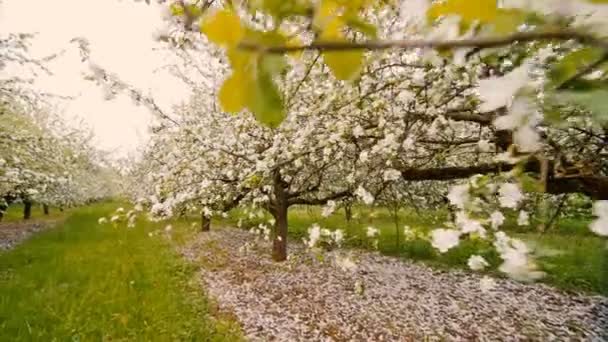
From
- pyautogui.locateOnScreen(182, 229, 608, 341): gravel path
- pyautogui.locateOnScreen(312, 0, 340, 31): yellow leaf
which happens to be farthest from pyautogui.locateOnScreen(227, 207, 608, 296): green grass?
pyautogui.locateOnScreen(312, 0, 340, 31): yellow leaf

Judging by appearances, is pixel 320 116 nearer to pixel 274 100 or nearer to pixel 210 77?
pixel 274 100

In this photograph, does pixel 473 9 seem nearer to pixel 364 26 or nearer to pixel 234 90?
pixel 364 26

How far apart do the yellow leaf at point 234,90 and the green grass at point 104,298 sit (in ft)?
20.7

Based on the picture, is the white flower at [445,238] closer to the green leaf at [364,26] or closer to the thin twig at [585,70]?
the thin twig at [585,70]

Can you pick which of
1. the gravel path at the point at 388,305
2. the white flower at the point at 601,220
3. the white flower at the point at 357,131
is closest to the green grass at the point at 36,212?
the gravel path at the point at 388,305

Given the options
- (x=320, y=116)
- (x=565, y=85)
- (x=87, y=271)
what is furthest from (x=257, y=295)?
(x=565, y=85)

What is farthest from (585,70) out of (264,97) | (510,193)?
(510,193)

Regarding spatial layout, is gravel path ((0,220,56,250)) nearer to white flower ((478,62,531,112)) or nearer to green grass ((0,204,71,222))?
green grass ((0,204,71,222))

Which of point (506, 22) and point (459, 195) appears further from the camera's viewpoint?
point (459, 195)

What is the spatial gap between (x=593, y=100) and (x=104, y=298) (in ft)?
28.5

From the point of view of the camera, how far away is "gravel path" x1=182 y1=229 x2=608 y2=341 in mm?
6703

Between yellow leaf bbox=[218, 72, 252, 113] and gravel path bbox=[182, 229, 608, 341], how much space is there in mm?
4883

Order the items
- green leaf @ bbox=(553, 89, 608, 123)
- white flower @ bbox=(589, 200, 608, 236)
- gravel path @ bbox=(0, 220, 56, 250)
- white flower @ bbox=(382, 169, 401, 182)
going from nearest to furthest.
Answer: green leaf @ bbox=(553, 89, 608, 123)
white flower @ bbox=(589, 200, 608, 236)
white flower @ bbox=(382, 169, 401, 182)
gravel path @ bbox=(0, 220, 56, 250)

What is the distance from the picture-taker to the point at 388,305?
25.8ft
